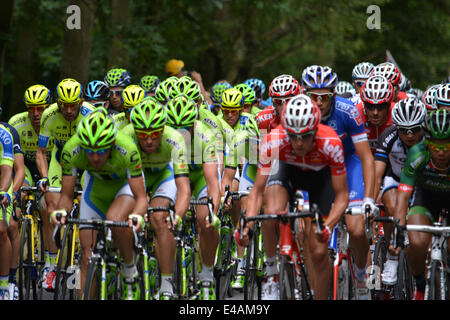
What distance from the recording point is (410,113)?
9.13m

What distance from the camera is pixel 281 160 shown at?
834 centimetres

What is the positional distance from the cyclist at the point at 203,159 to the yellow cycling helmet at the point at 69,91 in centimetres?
146

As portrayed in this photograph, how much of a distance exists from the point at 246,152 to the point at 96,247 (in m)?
3.79

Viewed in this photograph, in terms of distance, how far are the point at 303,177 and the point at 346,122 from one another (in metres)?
1.04

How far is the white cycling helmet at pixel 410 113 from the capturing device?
912cm

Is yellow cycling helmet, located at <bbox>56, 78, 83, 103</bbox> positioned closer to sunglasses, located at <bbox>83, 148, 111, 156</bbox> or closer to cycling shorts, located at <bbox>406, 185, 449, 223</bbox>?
sunglasses, located at <bbox>83, 148, 111, 156</bbox>

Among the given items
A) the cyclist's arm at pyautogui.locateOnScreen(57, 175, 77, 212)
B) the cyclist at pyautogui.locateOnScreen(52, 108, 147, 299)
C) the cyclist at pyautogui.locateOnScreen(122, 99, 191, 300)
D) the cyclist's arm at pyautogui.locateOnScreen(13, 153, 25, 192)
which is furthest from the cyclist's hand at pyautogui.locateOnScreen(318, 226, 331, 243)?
the cyclist's arm at pyautogui.locateOnScreen(13, 153, 25, 192)

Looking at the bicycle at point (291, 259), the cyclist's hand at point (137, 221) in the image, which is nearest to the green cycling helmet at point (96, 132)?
the cyclist's hand at point (137, 221)

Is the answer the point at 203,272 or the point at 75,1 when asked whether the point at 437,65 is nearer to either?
the point at 75,1

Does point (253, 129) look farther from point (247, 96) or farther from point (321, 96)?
point (247, 96)

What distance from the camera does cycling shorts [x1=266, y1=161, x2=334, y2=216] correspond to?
841 cm

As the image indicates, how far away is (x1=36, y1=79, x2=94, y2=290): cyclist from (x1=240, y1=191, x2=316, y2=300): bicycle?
347 centimetres

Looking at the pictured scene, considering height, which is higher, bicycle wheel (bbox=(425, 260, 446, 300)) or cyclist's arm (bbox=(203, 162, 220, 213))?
cyclist's arm (bbox=(203, 162, 220, 213))

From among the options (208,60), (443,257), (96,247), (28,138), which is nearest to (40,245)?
(28,138)
